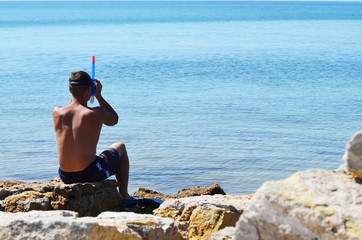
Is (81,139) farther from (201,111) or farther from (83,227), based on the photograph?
(201,111)

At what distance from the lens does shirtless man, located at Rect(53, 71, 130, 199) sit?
4480 millimetres

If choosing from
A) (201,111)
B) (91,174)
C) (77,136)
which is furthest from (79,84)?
(201,111)

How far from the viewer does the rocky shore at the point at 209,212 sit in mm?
2229

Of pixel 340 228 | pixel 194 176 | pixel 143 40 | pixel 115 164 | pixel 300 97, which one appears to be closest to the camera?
pixel 340 228

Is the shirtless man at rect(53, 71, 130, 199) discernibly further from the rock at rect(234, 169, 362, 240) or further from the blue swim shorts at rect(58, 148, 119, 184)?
the rock at rect(234, 169, 362, 240)

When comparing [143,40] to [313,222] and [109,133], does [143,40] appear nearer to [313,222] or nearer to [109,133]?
[109,133]

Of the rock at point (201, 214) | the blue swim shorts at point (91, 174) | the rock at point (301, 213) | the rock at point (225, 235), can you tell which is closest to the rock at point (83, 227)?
the rock at point (225, 235)

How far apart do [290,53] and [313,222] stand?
22.4 metres

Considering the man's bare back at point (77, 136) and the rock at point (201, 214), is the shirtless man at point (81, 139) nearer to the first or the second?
the man's bare back at point (77, 136)

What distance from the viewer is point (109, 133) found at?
9609 millimetres

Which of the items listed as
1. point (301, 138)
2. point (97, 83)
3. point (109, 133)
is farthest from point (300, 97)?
point (97, 83)

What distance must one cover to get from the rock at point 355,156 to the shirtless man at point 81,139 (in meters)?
2.40

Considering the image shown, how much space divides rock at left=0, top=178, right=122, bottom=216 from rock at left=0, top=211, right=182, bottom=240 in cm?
55

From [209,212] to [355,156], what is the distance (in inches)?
56.0
